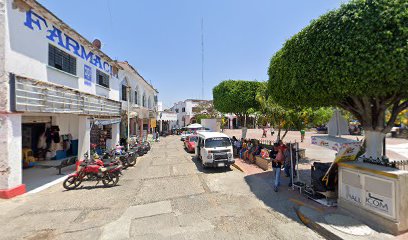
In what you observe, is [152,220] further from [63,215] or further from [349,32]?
[349,32]

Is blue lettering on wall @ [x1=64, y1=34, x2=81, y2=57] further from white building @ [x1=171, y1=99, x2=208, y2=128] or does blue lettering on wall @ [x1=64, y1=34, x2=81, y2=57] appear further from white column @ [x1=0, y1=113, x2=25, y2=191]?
white building @ [x1=171, y1=99, x2=208, y2=128]

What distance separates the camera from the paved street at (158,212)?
16.4 feet

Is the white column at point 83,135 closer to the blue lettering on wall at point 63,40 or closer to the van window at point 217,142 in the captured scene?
the blue lettering on wall at point 63,40

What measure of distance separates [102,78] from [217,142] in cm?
987

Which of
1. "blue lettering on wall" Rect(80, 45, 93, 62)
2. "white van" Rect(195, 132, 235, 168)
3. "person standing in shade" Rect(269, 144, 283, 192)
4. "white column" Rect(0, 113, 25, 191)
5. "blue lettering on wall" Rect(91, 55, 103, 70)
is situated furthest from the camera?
"blue lettering on wall" Rect(91, 55, 103, 70)

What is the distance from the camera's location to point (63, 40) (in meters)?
10.1

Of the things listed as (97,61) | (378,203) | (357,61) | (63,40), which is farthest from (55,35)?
(378,203)

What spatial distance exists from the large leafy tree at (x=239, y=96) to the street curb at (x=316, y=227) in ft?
53.1

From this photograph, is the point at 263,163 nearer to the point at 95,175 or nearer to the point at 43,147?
the point at 95,175

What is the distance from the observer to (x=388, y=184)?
184 inches

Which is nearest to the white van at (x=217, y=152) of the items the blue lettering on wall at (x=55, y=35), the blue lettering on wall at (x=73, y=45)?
the blue lettering on wall at (x=73, y=45)

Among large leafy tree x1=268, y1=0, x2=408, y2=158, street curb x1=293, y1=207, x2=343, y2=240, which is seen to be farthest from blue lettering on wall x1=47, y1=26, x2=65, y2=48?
street curb x1=293, y1=207, x2=343, y2=240

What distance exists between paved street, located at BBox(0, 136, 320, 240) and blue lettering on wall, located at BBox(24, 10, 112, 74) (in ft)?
22.1

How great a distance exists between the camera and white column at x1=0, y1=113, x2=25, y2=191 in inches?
271
